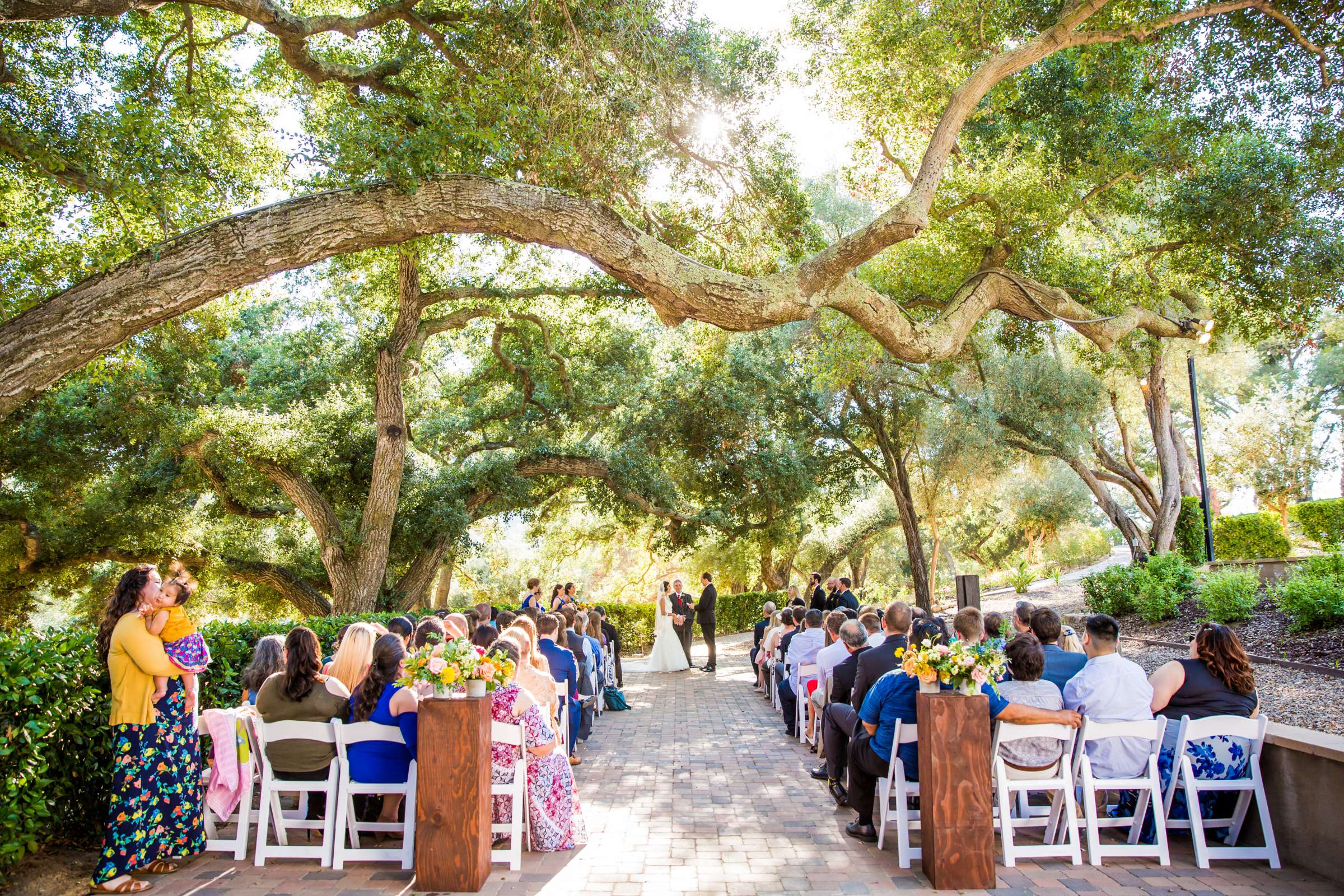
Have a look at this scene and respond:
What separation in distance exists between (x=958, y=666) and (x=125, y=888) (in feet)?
14.5

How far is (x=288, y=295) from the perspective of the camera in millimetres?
15234

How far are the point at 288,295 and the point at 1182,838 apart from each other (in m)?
15.6

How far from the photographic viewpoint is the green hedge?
383 cm

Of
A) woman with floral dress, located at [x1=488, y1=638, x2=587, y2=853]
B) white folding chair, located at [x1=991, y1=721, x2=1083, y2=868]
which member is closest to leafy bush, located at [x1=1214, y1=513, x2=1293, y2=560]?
white folding chair, located at [x1=991, y1=721, x2=1083, y2=868]

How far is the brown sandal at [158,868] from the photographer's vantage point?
438 centimetres

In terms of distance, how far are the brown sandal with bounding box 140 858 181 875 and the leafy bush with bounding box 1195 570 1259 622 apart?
1084cm

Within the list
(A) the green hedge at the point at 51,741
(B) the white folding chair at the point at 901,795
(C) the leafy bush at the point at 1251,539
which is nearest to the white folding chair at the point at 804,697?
(B) the white folding chair at the point at 901,795

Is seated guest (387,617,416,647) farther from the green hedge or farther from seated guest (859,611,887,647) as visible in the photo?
seated guest (859,611,887,647)

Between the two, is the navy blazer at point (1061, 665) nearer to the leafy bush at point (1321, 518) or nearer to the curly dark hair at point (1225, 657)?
the curly dark hair at point (1225, 657)

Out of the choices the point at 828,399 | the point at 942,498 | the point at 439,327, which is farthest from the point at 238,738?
the point at 942,498

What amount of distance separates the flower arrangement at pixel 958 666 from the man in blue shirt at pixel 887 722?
0.57ft

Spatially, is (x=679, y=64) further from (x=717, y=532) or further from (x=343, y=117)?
(x=717, y=532)

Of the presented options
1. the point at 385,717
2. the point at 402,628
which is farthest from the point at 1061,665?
the point at 402,628

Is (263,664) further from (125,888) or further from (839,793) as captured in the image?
(839,793)
